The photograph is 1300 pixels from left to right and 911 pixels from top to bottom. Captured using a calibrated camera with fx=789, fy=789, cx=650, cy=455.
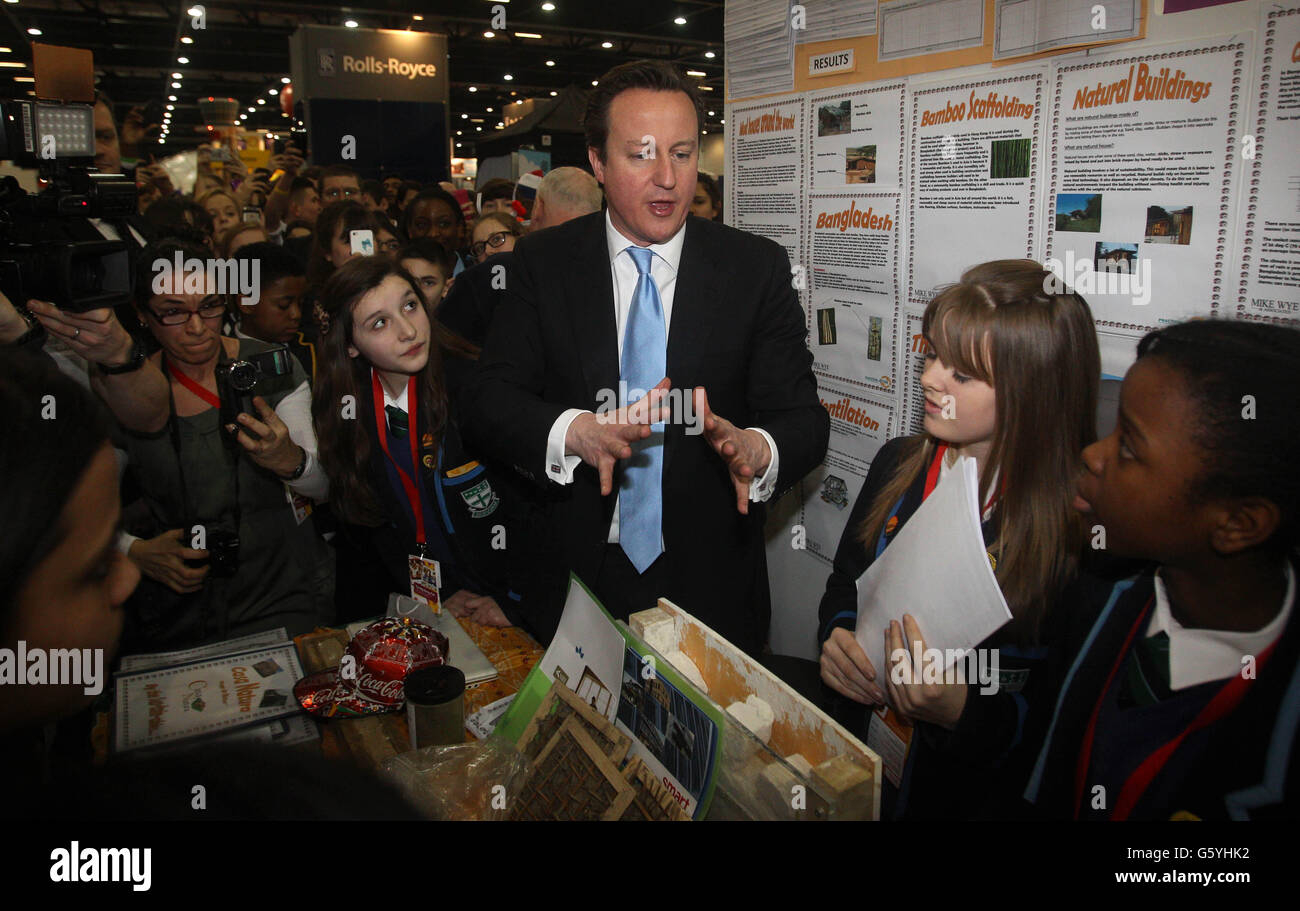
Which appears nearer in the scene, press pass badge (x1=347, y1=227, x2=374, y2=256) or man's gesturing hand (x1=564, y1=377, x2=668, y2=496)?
man's gesturing hand (x1=564, y1=377, x2=668, y2=496)

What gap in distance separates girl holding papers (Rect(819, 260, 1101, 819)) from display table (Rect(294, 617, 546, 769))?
0.65 m

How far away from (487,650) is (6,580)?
4.02 ft

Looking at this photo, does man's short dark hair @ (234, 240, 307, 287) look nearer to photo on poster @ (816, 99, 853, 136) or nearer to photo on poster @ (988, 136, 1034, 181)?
photo on poster @ (816, 99, 853, 136)

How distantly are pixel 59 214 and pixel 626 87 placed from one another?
1.25 metres

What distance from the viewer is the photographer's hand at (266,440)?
208 centimetres

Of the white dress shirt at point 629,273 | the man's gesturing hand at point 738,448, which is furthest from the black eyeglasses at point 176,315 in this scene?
the man's gesturing hand at point 738,448

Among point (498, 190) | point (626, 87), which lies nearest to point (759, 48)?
point (626, 87)

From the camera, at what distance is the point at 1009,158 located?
6.15 feet

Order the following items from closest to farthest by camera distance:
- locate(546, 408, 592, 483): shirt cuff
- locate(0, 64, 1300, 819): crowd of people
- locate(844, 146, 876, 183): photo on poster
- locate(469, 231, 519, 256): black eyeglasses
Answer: locate(0, 64, 1300, 819): crowd of people, locate(546, 408, 592, 483): shirt cuff, locate(844, 146, 876, 183): photo on poster, locate(469, 231, 519, 256): black eyeglasses

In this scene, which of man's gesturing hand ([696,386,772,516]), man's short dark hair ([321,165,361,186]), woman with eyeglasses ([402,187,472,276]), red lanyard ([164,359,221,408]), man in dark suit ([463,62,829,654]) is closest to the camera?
man's gesturing hand ([696,386,772,516])

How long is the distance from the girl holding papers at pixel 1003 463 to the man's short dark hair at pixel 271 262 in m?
2.85

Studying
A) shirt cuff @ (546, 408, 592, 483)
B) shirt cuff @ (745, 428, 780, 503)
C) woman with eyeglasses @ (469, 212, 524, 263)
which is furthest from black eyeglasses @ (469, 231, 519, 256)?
shirt cuff @ (745, 428, 780, 503)

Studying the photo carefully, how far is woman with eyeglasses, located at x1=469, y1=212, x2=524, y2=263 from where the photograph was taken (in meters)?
4.11

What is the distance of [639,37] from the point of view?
14.4 metres
